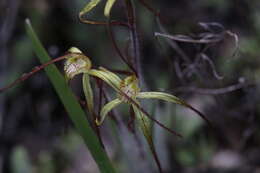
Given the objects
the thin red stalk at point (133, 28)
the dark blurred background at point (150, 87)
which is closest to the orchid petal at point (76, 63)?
the thin red stalk at point (133, 28)

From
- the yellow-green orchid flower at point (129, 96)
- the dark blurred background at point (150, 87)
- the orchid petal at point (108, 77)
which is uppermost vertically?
the orchid petal at point (108, 77)

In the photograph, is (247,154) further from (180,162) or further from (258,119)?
(180,162)

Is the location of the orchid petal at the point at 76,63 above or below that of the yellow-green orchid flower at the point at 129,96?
above

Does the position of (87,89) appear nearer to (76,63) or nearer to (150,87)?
(76,63)

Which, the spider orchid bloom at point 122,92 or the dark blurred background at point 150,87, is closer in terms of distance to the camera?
the spider orchid bloom at point 122,92

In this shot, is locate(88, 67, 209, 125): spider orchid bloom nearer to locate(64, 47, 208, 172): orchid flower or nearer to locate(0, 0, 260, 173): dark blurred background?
locate(64, 47, 208, 172): orchid flower

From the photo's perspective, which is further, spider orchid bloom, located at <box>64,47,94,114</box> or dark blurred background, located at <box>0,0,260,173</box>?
dark blurred background, located at <box>0,0,260,173</box>

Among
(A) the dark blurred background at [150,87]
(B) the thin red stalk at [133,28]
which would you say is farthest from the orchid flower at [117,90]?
A: (A) the dark blurred background at [150,87]

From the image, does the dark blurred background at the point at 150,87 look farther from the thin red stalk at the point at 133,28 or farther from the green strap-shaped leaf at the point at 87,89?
the green strap-shaped leaf at the point at 87,89

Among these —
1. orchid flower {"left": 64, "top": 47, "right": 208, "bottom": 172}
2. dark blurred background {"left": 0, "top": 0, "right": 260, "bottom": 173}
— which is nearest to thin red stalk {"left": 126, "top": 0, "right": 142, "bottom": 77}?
orchid flower {"left": 64, "top": 47, "right": 208, "bottom": 172}
